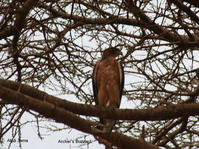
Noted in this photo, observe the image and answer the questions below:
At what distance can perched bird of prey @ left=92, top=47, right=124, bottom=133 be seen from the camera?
5703mm

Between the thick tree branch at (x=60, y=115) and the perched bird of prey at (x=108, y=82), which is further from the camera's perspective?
the perched bird of prey at (x=108, y=82)

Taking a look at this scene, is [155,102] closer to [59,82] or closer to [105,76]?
[105,76]

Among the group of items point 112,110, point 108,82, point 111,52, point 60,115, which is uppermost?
point 111,52

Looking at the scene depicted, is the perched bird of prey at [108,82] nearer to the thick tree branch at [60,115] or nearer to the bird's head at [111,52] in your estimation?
the bird's head at [111,52]

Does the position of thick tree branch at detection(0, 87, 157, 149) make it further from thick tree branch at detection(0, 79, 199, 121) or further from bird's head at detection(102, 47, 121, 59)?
bird's head at detection(102, 47, 121, 59)

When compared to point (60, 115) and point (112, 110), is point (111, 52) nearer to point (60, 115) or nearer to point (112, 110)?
point (112, 110)

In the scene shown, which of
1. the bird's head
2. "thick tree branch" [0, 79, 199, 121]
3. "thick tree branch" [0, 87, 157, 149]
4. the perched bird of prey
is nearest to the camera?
"thick tree branch" [0, 87, 157, 149]

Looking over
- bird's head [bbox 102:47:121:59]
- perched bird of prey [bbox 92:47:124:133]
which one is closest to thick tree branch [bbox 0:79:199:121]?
bird's head [bbox 102:47:121:59]

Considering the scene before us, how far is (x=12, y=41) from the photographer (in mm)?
4449

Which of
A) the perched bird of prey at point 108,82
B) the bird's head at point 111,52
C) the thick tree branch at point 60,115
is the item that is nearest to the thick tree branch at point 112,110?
the thick tree branch at point 60,115

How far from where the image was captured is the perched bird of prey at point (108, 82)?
5.70m

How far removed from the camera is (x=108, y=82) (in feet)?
18.9

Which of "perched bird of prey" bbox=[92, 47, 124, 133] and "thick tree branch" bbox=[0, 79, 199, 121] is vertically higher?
"perched bird of prey" bbox=[92, 47, 124, 133]

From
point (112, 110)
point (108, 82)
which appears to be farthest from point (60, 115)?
point (108, 82)
